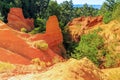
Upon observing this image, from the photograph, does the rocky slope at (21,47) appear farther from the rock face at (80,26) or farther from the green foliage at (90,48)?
the rock face at (80,26)

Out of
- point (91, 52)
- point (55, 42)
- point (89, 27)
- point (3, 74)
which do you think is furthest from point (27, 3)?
point (3, 74)

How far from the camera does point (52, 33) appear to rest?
31.6 m

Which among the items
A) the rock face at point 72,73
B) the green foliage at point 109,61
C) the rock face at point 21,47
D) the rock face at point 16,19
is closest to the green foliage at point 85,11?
the rock face at point 16,19

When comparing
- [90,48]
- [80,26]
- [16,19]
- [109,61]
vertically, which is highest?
[16,19]

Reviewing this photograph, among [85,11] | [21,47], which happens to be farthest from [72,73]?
[85,11]

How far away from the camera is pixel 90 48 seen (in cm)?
2394

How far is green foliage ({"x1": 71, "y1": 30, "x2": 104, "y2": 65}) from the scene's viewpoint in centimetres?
2383

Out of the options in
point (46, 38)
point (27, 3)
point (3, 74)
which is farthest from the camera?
point (27, 3)

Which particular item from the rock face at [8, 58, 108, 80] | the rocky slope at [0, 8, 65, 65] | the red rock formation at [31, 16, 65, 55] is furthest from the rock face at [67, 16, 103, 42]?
the rock face at [8, 58, 108, 80]

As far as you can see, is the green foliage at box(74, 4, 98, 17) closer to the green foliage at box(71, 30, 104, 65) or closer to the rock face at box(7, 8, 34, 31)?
the rock face at box(7, 8, 34, 31)

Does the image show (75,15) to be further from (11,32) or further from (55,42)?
(11,32)

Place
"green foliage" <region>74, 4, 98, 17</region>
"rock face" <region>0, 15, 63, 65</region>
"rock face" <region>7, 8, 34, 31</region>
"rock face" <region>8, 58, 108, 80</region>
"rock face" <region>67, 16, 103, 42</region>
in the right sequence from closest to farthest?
1. "rock face" <region>8, 58, 108, 80</region>
2. "rock face" <region>0, 15, 63, 65</region>
3. "rock face" <region>7, 8, 34, 31</region>
4. "rock face" <region>67, 16, 103, 42</region>
5. "green foliage" <region>74, 4, 98, 17</region>

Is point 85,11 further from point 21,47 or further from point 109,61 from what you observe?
point 109,61

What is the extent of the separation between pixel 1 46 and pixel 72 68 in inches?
679
